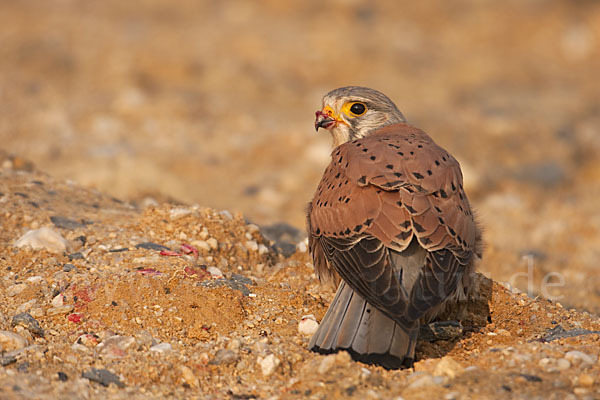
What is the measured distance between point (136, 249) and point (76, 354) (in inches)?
51.5

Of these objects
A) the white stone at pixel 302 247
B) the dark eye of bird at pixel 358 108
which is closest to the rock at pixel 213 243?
the white stone at pixel 302 247

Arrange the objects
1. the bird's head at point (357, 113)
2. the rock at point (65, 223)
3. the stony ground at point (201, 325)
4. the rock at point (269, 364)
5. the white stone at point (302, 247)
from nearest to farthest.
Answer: the stony ground at point (201, 325)
the rock at point (269, 364)
the rock at point (65, 223)
the bird's head at point (357, 113)
the white stone at point (302, 247)

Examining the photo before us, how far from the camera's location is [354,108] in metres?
5.70

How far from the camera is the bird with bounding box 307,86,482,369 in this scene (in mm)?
3924

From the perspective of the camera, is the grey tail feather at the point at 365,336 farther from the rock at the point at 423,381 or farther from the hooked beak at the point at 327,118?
the hooked beak at the point at 327,118

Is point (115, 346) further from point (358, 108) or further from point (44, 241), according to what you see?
point (358, 108)

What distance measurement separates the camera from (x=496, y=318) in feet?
15.7

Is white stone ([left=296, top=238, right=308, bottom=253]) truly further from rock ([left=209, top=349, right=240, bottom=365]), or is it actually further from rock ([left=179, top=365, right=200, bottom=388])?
rock ([left=179, top=365, right=200, bottom=388])

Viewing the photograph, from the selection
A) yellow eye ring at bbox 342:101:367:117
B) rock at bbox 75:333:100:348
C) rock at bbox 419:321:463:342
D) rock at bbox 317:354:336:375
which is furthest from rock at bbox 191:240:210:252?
rock at bbox 317:354:336:375

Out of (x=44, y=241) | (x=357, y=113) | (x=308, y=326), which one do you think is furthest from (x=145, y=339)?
(x=357, y=113)

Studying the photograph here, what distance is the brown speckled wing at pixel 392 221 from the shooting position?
159 inches

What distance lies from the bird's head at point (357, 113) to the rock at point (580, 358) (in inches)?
95.2

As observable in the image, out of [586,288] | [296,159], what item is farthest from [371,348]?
[296,159]

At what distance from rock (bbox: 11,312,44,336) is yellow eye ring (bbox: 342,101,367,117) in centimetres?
273
